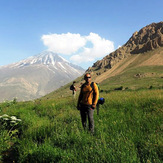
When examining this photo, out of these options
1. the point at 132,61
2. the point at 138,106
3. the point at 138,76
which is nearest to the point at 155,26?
the point at 132,61

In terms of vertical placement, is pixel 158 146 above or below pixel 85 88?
below

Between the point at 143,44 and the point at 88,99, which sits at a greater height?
the point at 143,44

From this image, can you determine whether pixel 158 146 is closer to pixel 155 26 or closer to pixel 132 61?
pixel 132 61

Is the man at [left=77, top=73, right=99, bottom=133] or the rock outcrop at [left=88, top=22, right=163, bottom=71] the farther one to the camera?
the rock outcrop at [left=88, top=22, right=163, bottom=71]

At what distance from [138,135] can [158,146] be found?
72cm

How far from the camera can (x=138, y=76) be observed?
100 m

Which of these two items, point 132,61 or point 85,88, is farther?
point 132,61

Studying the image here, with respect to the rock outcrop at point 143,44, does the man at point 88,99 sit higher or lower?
lower

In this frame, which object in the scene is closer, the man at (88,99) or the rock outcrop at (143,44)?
the man at (88,99)

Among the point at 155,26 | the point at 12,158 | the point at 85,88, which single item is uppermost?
the point at 155,26

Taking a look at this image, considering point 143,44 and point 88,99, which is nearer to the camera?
point 88,99

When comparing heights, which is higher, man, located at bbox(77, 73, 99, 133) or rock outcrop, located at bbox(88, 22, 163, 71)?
rock outcrop, located at bbox(88, 22, 163, 71)

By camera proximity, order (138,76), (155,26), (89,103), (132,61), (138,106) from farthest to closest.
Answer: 1. (155,26)
2. (132,61)
3. (138,76)
4. (138,106)
5. (89,103)

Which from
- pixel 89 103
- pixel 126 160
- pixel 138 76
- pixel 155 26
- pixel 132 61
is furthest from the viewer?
pixel 155 26
